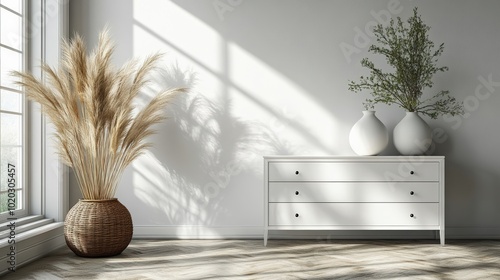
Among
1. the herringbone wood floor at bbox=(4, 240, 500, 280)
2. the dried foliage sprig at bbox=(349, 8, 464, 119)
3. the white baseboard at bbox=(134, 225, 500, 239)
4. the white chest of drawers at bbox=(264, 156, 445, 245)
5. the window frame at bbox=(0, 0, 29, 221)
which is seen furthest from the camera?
the white baseboard at bbox=(134, 225, 500, 239)

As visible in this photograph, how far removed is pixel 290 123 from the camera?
418cm

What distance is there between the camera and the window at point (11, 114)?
11.0ft

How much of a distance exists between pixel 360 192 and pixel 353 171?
15cm

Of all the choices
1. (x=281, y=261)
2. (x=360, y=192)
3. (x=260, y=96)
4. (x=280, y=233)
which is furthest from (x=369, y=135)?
(x=281, y=261)

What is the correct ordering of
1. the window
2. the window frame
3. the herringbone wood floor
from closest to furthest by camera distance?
the herringbone wood floor
the window
the window frame

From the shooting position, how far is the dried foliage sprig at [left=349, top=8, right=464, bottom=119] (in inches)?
156

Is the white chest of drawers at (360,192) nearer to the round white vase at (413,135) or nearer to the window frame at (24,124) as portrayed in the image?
the round white vase at (413,135)

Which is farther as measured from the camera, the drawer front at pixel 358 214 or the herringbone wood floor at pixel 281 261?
the drawer front at pixel 358 214

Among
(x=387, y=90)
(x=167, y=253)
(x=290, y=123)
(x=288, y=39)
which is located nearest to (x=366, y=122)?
(x=387, y=90)

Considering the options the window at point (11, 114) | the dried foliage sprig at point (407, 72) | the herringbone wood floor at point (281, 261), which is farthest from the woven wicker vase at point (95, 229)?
the dried foliage sprig at point (407, 72)

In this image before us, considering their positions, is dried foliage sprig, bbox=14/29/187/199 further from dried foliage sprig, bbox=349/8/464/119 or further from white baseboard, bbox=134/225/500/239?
dried foliage sprig, bbox=349/8/464/119

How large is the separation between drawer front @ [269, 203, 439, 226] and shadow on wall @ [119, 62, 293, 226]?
0.48m

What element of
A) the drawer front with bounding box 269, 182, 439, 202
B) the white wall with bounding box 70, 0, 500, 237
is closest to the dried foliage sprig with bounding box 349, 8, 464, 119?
the white wall with bounding box 70, 0, 500, 237

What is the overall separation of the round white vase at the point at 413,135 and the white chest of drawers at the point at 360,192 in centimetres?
11
